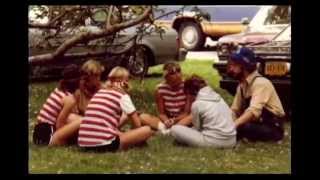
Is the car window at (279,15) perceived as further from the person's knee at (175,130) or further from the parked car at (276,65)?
the person's knee at (175,130)

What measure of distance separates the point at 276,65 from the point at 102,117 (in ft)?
5.56

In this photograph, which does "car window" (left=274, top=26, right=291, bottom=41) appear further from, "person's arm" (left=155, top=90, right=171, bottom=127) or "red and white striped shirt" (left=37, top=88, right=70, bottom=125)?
"red and white striped shirt" (left=37, top=88, right=70, bottom=125)

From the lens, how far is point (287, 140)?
7469mm

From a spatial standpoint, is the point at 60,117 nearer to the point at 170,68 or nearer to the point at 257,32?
the point at 170,68

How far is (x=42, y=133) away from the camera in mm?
7418

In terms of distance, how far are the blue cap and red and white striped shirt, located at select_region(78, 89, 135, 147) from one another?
111 centimetres

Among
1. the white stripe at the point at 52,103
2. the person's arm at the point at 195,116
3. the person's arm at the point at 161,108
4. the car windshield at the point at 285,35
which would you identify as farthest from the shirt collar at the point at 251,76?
the white stripe at the point at 52,103

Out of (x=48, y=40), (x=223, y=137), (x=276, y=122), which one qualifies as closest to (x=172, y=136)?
(x=223, y=137)

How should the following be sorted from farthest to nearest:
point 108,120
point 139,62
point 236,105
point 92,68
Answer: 1. point 139,62
2. point 236,105
3. point 92,68
4. point 108,120

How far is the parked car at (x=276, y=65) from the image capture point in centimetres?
739

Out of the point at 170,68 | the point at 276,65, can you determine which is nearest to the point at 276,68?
the point at 276,65

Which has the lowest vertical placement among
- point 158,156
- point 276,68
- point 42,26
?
point 158,156

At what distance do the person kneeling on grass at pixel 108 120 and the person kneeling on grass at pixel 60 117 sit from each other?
12 centimetres
